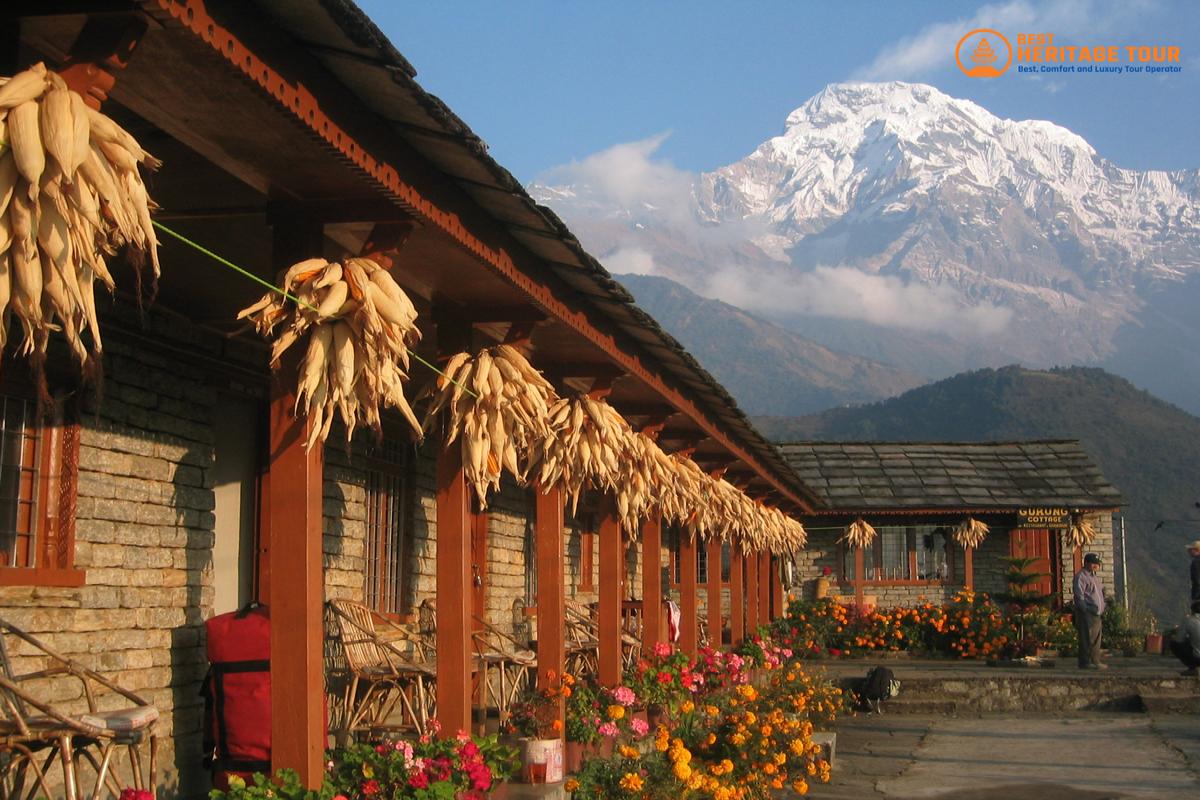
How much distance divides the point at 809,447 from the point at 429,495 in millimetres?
20210

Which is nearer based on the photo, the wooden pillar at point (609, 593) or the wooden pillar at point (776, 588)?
the wooden pillar at point (609, 593)

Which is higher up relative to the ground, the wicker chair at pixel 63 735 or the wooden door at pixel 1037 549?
the wooden door at pixel 1037 549

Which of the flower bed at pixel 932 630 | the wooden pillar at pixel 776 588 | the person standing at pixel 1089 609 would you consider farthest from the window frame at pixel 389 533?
Result: the wooden pillar at pixel 776 588

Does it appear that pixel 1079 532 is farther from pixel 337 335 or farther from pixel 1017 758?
pixel 337 335

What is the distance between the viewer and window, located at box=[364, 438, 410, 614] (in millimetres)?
10539

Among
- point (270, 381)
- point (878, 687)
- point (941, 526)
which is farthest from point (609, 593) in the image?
point (941, 526)

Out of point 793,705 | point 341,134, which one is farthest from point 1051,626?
point 341,134

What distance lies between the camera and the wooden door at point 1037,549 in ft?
90.3

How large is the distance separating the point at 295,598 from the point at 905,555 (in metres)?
24.0

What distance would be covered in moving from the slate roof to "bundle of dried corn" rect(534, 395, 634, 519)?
17.2 m

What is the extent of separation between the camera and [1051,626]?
24.2 meters

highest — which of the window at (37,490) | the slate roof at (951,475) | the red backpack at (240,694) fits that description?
the slate roof at (951,475)

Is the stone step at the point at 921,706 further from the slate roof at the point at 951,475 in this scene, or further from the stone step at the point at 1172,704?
the slate roof at the point at 951,475

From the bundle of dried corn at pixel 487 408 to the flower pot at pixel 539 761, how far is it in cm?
191
